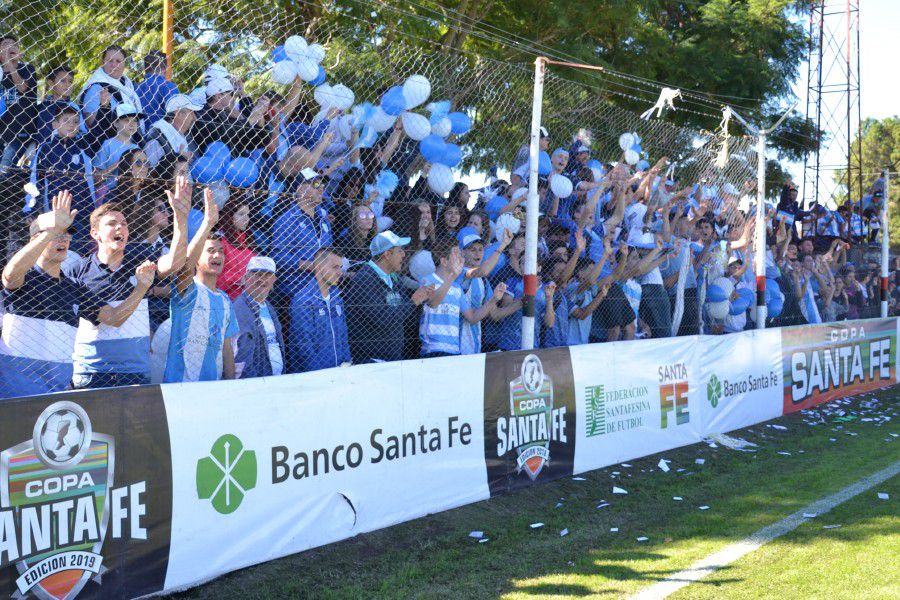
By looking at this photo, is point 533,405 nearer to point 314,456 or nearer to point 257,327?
point 314,456

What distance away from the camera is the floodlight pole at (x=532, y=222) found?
7.76 meters

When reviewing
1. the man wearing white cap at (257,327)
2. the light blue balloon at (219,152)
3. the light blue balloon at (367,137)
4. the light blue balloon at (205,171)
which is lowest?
the man wearing white cap at (257,327)

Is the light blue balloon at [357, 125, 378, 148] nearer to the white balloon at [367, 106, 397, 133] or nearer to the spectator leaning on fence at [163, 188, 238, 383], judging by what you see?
the white balloon at [367, 106, 397, 133]

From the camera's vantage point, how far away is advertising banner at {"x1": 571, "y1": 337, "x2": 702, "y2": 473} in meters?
8.39

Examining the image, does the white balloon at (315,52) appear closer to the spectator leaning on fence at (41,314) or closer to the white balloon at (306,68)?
the white balloon at (306,68)

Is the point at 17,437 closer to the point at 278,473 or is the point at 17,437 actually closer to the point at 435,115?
the point at 278,473

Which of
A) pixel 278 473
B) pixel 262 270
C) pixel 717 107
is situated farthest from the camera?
pixel 717 107

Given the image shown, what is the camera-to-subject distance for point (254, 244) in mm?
6539

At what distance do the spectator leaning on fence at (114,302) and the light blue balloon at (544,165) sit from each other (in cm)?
436

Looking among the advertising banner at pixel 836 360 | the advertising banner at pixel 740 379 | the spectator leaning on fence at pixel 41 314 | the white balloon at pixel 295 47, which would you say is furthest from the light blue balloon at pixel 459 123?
the advertising banner at pixel 836 360

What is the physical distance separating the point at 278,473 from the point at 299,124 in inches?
105

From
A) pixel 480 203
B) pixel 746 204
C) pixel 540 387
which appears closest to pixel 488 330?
pixel 540 387

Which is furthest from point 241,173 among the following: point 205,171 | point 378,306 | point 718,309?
point 718,309

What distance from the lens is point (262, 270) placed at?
6070 mm
